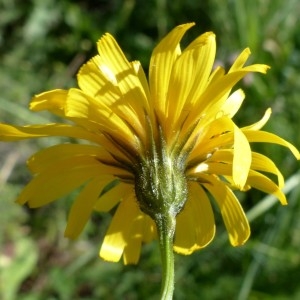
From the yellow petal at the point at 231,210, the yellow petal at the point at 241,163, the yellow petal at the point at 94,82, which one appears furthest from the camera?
the yellow petal at the point at 231,210

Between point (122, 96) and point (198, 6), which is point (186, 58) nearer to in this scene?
point (122, 96)

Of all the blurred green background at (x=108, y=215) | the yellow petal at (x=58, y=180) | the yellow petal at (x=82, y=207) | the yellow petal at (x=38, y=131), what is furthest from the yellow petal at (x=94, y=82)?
the blurred green background at (x=108, y=215)

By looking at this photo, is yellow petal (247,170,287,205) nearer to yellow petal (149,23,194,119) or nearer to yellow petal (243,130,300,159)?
yellow petal (243,130,300,159)

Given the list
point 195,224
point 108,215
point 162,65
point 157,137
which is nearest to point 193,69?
point 162,65

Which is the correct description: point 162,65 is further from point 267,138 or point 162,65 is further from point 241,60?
point 267,138

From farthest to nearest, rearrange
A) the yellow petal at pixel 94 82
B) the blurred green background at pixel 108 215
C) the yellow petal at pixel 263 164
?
the blurred green background at pixel 108 215, the yellow petal at pixel 263 164, the yellow petal at pixel 94 82

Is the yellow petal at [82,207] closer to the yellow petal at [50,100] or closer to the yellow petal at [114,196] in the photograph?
the yellow petal at [114,196]

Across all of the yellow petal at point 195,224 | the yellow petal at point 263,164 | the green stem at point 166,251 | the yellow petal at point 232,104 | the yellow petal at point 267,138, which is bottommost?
the yellow petal at point 195,224
